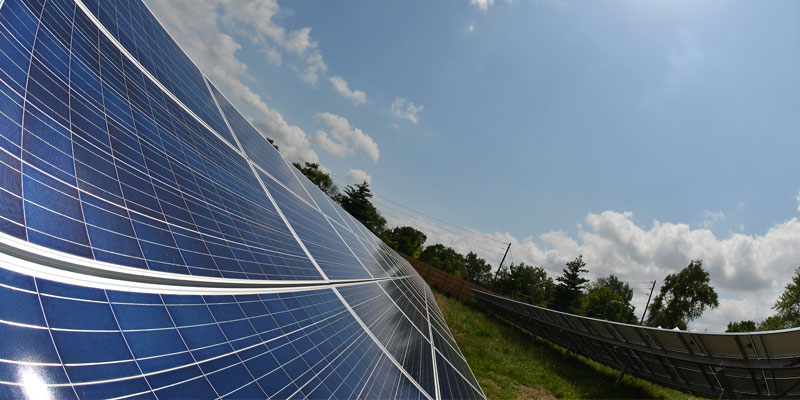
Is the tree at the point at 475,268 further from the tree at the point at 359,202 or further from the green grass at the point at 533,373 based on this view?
the green grass at the point at 533,373

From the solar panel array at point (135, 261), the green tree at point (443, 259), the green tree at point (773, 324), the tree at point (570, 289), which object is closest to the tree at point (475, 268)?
the green tree at point (443, 259)

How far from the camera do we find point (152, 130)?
3436mm

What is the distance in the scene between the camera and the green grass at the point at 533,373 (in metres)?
11.8

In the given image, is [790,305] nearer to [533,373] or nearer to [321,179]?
[533,373]

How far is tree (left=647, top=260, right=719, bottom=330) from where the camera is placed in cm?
4028

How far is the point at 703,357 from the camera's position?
33.2 ft

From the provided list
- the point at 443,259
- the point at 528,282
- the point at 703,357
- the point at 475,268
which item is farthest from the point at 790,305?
the point at 475,268

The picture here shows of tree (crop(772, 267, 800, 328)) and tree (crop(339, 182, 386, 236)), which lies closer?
tree (crop(772, 267, 800, 328))

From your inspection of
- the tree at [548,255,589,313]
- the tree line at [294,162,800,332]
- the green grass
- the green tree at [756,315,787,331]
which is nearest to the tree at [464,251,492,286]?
the tree line at [294,162,800,332]

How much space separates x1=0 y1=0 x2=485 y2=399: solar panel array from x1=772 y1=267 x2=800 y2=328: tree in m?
53.7

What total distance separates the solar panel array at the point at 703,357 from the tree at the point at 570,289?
46.0 metres

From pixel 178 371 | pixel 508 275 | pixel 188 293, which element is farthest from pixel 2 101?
pixel 508 275

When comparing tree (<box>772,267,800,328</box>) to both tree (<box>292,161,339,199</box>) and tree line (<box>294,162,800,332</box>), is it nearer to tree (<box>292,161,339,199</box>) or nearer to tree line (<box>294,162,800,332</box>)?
tree line (<box>294,162,800,332</box>)

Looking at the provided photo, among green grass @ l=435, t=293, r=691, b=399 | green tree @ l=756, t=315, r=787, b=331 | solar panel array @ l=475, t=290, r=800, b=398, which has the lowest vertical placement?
green grass @ l=435, t=293, r=691, b=399
